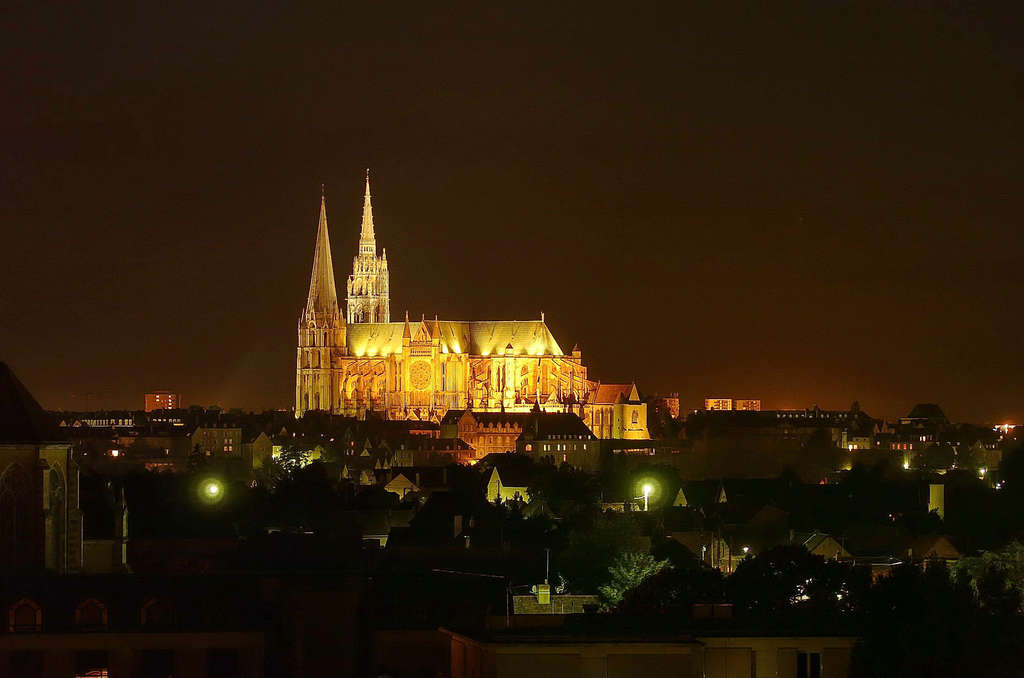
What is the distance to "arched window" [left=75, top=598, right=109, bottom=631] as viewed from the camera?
51.8 m

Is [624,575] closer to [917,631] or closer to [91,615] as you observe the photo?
[91,615]

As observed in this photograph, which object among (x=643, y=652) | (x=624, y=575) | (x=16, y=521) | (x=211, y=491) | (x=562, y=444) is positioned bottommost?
(x=624, y=575)

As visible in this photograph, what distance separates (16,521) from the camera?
65.8m

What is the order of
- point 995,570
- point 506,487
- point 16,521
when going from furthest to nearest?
point 506,487, point 995,570, point 16,521

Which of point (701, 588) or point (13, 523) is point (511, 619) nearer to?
point (701, 588)

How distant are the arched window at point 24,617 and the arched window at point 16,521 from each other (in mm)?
13386

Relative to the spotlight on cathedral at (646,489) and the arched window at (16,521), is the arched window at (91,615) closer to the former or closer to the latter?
the arched window at (16,521)

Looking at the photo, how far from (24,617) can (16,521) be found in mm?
14258

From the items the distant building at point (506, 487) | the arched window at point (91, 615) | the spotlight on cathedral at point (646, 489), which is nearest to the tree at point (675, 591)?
the arched window at point (91, 615)

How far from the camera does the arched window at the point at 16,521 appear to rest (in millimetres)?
65562

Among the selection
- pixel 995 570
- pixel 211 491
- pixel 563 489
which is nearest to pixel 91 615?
pixel 995 570

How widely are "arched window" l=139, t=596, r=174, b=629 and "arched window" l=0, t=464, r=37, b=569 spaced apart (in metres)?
13.8

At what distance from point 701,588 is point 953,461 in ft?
453

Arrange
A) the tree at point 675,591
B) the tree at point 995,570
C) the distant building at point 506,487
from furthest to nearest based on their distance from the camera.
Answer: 1. the distant building at point 506,487
2. the tree at point 995,570
3. the tree at point 675,591
